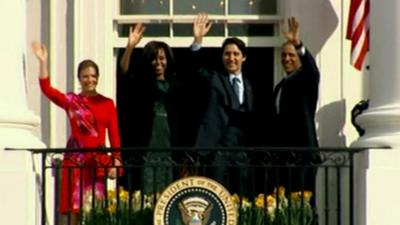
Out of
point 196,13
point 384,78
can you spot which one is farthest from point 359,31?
point 196,13

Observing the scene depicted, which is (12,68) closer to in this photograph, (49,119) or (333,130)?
(49,119)

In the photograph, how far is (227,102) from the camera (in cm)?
1438

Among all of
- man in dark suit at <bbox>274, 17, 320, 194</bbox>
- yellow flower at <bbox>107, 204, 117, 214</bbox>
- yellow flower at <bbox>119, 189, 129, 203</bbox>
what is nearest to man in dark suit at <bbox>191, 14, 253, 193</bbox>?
man in dark suit at <bbox>274, 17, 320, 194</bbox>

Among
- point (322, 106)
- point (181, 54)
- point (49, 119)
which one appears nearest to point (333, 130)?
point (322, 106)

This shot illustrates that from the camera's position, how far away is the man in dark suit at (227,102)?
14.3 meters

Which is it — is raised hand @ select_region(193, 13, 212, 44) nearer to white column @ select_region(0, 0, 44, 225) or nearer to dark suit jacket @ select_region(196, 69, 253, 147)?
dark suit jacket @ select_region(196, 69, 253, 147)

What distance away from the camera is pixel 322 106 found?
1550cm

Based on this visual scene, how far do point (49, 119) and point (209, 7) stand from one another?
6.31 feet

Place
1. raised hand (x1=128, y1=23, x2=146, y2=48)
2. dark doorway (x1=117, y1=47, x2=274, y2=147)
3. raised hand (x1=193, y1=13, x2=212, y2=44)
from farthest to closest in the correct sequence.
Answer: dark doorway (x1=117, y1=47, x2=274, y2=147) → raised hand (x1=128, y1=23, x2=146, y2=48) → raised hand (x1=193, y1=13, x2=212, y2=44)

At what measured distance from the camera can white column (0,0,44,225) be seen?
1338cm

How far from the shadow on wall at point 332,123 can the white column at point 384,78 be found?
174 cm

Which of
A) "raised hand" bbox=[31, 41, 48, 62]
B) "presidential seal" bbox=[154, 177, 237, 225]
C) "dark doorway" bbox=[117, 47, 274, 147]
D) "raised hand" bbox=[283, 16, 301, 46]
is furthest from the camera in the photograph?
"dark doorway" bbox=[117, 47, 274, 147]

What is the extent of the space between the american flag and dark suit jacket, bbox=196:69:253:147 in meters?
1.13

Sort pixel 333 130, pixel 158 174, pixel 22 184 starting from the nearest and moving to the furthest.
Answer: pixel 22 184 < pixel 158 174 < pixel 333 130
